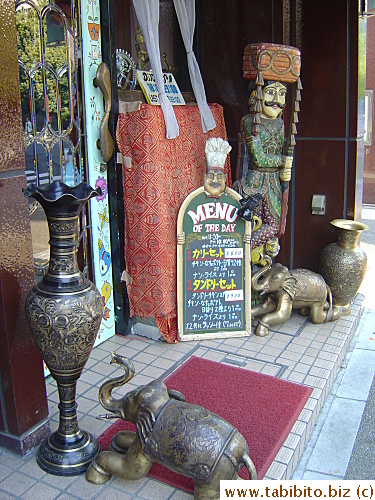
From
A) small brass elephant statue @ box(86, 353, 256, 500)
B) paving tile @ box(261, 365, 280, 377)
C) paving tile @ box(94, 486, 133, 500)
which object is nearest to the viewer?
small brass elephant statue @ box(86, 353, 256, 500)

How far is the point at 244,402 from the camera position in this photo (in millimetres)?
3908

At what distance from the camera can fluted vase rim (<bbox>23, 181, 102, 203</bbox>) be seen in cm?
287

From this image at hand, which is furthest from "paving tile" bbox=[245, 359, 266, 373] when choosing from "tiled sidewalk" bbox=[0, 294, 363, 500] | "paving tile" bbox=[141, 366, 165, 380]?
"paving tile" bbox=[141, 366, 165, 380]

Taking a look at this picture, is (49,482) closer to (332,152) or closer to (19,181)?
(19,181)

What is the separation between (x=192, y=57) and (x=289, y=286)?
7.42 ft

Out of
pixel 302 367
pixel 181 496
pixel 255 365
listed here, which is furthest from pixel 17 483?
pixel 302 367

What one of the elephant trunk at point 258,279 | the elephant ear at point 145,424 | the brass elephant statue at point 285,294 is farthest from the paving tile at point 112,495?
the elephant trunk at point 258,279

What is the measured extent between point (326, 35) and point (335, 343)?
300cm

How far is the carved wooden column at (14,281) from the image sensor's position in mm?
3008

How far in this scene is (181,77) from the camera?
223 inches

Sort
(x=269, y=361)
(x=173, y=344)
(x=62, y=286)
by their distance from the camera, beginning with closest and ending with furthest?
(x=62, y=286)
(x=269, y=361)
(x=173, y=344)

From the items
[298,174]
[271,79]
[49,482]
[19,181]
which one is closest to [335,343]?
[298,174]

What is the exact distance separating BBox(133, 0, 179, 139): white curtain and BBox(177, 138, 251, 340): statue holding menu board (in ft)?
1.25

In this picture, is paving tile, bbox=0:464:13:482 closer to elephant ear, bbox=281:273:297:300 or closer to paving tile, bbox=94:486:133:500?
paving tile, bbox=94:486:133:500
